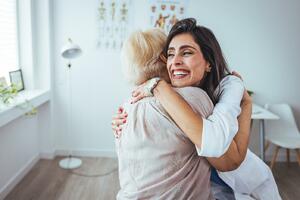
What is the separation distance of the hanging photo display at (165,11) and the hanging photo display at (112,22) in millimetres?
306

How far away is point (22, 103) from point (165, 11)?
1.89 m

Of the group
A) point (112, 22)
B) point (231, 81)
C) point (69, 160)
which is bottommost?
point (69, 160)

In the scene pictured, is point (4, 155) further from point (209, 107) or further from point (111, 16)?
point (209, 107)

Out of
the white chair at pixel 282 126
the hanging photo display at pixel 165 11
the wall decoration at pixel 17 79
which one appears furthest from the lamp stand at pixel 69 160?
the white chair at pixel 282 126

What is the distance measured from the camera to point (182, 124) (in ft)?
2.84

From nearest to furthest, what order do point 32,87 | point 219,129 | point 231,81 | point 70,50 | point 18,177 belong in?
point 219,129 < point 231,81 < point 18,177 < point 70,50 < point 32,87

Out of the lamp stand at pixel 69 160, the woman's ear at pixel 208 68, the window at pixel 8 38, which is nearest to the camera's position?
the woman's ear at pixel 208 68

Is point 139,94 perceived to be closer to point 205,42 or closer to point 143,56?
point 143,56

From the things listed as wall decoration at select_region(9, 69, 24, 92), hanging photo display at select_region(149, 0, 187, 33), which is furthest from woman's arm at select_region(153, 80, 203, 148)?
hanging photo display at select_region(149, 0, 187, 33)

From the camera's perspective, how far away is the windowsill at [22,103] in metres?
2.33

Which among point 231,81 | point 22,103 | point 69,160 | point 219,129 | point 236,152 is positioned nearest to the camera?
point 219,129

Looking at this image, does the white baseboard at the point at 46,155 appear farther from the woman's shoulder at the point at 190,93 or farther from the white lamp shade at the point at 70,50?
the woman's shoulder at the point at 190,93

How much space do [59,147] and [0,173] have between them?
3.53 feet

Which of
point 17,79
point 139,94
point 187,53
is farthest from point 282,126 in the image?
point 17,79
